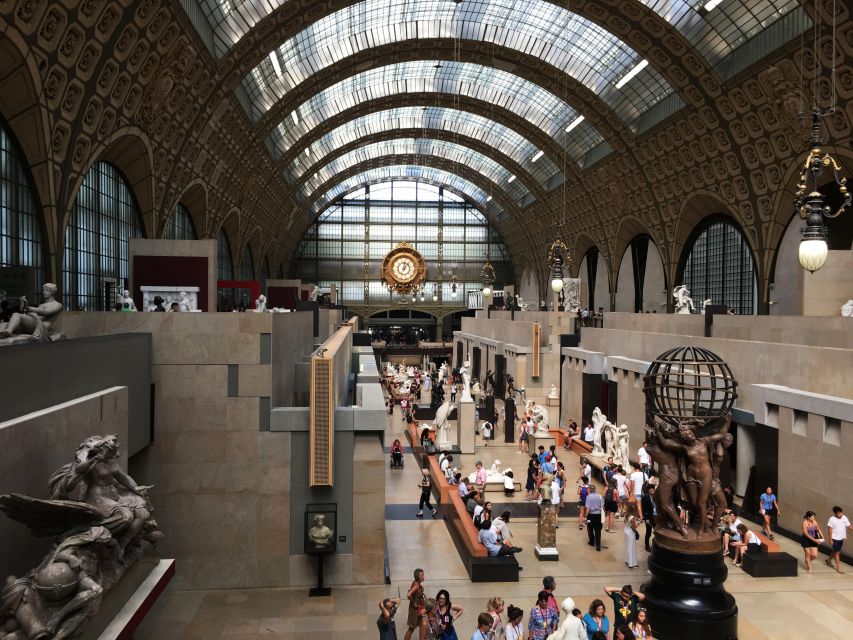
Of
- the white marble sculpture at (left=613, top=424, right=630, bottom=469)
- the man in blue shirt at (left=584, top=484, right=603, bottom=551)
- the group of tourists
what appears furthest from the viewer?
the white marble sculpture at (left=613, top=424, right=630, bottom=469)

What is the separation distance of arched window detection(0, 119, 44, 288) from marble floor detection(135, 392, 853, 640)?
9.92 m

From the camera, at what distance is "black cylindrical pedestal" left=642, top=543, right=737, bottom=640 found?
9.12 meters

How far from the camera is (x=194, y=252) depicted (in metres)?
18.0

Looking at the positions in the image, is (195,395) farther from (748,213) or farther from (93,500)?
(748,213)

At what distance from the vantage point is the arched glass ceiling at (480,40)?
33344 millimetres

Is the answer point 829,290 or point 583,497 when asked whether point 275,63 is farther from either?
point 583,497

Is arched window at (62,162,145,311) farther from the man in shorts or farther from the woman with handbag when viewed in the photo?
the man in shorts

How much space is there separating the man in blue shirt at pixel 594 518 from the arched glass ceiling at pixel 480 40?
24368 millimetres

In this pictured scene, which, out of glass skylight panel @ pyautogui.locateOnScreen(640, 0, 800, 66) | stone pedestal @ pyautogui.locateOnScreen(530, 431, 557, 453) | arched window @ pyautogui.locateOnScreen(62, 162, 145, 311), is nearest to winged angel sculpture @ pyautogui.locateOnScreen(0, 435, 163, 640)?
arched window @ pyautogui.locateOnScreen(62, 162, 145, 311)

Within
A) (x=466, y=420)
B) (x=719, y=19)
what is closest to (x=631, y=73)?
(x=719, y=19)

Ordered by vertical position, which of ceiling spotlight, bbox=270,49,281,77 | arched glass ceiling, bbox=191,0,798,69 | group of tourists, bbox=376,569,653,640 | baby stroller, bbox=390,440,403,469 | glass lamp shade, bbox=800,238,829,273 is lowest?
baby stroller, bbox=390,440,403,469

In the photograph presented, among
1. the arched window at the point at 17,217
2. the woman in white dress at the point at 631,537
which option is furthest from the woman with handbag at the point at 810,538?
the arched window at the point at 17,217

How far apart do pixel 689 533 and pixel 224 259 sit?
3636 cm

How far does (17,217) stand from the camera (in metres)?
17.4
